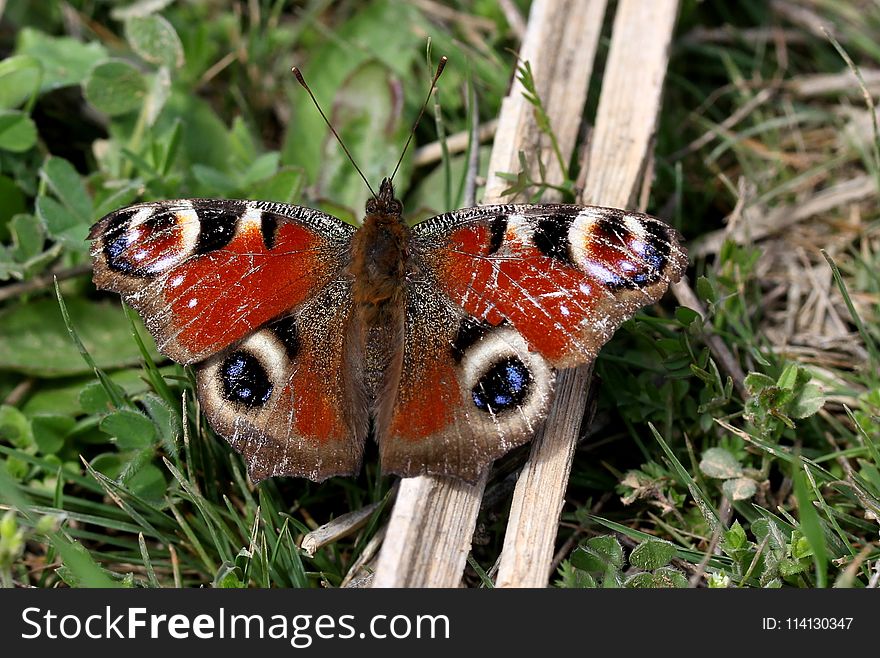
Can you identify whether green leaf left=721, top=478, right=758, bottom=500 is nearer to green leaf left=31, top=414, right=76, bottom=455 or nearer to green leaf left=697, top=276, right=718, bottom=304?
green leaf left=697, top=276, right=718, bottom=304

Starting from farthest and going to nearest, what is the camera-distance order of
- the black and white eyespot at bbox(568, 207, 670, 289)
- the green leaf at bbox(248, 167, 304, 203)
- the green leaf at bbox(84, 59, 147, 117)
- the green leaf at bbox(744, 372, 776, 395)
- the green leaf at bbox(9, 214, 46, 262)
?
the green leaf at bbox(84, 59, 147, 117), the green leaf at bbox(248, 167, 304, 203), the green leaf at bbox(9, 214, 46, 262), the green leaf at bbox(744, 372, 776, 395), the black and white eyespot at bbox(568, 207, 670, 289)

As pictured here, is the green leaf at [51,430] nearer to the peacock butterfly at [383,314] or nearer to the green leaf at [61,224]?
the green leaf at [61,224]

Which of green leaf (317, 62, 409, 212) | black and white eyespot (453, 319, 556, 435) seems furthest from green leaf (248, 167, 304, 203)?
black and white eyespot (453, 319, 556, 435)

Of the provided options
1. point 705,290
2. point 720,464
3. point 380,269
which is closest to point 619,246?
point 705,290

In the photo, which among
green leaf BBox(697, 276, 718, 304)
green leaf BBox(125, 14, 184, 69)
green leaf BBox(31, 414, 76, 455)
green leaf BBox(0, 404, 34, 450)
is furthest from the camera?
green leaf BBox(125, 14, 184, 69)
